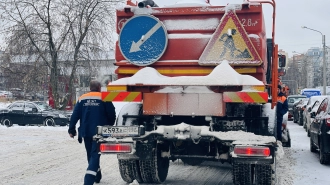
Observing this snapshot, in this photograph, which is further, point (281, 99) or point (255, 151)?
point (281, 99)

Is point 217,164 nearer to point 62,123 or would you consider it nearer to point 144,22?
point 144,22

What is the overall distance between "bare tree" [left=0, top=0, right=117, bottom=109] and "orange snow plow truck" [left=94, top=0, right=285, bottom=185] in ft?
69.6

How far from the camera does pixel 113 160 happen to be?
10555 mm

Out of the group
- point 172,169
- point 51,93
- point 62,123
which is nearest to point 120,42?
point 172,169

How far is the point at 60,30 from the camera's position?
2808 cm

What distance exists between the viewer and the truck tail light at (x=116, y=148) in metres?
6.45

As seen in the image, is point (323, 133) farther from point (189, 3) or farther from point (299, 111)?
point (299, 111)

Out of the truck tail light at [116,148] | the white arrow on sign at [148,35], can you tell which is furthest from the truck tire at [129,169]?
the white arrow on sign at [148,35]

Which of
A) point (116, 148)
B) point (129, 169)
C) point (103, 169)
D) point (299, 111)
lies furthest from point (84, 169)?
point (299, 111)

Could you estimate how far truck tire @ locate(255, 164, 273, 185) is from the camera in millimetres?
6484

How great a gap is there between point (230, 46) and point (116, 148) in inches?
82.1

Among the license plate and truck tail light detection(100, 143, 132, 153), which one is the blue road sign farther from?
truck tail light detection(100, 143, 132, 153)

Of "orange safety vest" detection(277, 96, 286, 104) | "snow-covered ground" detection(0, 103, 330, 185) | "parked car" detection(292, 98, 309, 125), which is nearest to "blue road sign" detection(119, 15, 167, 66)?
"snow-covered ground" detection(0, 103, 330, 185)

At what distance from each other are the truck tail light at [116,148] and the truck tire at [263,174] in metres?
1.77
